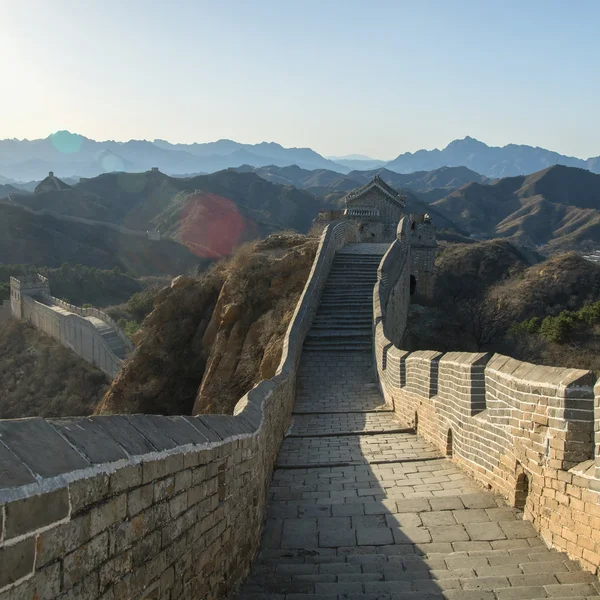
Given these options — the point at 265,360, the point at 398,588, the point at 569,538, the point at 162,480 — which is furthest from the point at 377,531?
the point at 265,360

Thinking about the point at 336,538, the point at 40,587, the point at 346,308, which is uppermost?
the point at 40,587

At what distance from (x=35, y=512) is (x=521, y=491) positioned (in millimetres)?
3874

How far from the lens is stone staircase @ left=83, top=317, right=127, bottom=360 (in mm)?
29859

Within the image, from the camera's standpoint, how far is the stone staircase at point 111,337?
2986 cm

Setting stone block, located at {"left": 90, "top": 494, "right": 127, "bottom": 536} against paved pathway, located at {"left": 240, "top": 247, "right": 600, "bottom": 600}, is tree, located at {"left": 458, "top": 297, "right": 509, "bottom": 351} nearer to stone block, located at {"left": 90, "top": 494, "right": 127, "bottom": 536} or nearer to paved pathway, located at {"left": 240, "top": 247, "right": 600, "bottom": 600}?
paved pathway, located at {"left": 240, "top": 247, "right": 600, "bottom": 600}

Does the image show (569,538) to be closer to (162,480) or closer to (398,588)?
(398,588)

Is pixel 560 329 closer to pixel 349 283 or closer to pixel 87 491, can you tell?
pixel 349 283

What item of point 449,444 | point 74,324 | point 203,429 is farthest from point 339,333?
point 74,324

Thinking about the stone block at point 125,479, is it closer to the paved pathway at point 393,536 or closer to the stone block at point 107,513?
the stone block at point 107,513

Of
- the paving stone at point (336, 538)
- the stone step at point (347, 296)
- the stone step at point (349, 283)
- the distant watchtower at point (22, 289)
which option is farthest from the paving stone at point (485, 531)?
the distant watchtower at point (22, 289)

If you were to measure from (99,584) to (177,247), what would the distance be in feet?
254

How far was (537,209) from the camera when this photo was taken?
345 ft

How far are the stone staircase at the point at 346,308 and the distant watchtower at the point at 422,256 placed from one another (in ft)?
46.1

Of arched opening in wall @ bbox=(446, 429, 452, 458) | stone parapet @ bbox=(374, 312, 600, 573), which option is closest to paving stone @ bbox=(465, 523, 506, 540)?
stone parapet @ bbox=(374, 312, 600, 573)
